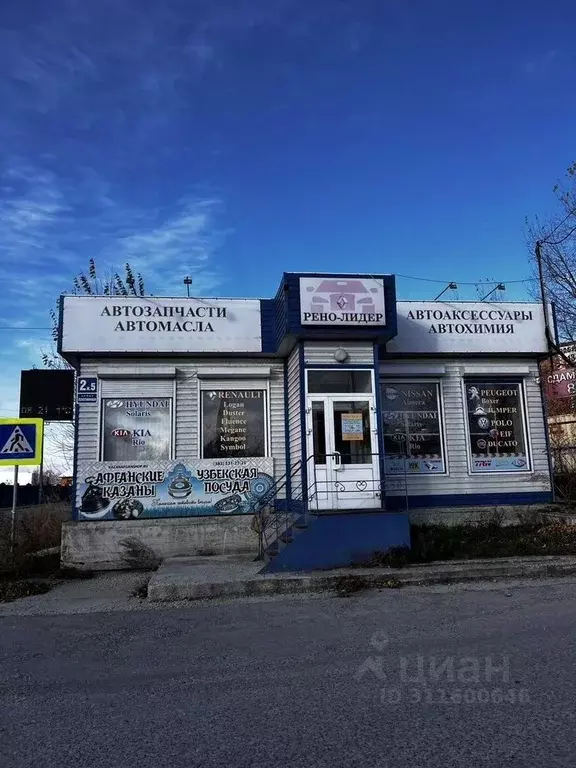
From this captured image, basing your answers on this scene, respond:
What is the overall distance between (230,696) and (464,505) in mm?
9199

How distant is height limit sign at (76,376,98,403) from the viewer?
12.8 m

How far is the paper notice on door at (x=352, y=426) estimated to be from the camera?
12.0 meters

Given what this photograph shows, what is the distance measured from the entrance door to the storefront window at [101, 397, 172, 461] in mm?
3245

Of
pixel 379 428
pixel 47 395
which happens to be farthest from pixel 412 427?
pixel 47 395

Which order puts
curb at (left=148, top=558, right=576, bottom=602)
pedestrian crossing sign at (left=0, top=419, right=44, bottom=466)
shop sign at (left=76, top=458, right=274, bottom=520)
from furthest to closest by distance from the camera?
1. shop sign at (left=76, top=458, right=274, bottom=520)
2. pedestrian crossing sign at (left=0, top=419, right=44, bottom=466)
3. curb at (left=148, top=558, right=576, bottom=602)

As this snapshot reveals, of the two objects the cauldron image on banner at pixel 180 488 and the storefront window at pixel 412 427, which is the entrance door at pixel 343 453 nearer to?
the storefront window at pixel 412 427

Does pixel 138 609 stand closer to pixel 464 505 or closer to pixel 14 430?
pixel 14 430

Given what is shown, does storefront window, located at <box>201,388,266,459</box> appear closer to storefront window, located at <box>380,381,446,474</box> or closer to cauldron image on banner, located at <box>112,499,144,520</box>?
cauldron image on banner, located at <box>112,499,144,520</box>

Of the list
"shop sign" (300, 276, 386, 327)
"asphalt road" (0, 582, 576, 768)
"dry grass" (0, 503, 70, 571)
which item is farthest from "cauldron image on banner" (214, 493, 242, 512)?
"asphalt road" (0, 582, 576, 768)

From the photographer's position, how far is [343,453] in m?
11.9

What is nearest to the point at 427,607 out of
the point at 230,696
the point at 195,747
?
the point at 230,696

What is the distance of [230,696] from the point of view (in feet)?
16.9

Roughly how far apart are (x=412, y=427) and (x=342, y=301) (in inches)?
136

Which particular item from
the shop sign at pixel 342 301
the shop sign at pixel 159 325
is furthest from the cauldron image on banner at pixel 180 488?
the shop sign at pixel 342 301
